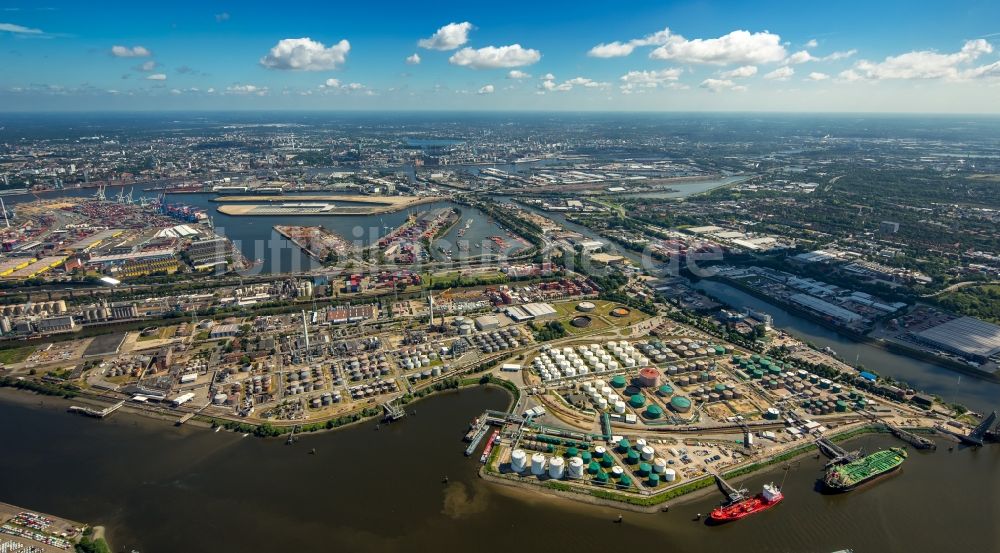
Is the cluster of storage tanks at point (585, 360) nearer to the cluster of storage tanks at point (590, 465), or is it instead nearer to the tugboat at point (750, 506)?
the cluster of storage tanks at point (590, 465)

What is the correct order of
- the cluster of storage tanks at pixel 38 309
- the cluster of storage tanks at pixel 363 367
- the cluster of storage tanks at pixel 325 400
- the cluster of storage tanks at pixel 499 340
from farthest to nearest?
1. the cluster of storage tanks at pixel 38 309
2. the cluster of storage tanks at pixel 499 340
3. the cluster of storage tanks at pixel 363 367
4. the cluster of storage tanks at pixel 325 400

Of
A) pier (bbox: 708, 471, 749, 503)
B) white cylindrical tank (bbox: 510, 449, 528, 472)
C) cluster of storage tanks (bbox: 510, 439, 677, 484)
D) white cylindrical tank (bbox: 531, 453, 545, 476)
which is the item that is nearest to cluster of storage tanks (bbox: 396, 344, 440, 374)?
cluster of storage tanks (bbox: 510, 439, 677, 484)

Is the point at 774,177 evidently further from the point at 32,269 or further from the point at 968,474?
the point at 32,269

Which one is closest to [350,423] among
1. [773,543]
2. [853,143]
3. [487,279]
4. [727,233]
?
[773,543]

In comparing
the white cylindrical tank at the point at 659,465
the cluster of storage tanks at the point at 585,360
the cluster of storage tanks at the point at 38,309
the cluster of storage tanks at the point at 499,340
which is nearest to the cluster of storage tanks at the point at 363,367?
the cluster of storage tanks at the point at 499,340

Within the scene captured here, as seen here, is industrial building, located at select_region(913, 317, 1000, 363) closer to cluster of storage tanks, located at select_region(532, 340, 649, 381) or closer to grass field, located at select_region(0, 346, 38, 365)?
cluster of storage tanks, located at select_region(532, 340, 649, 381)
